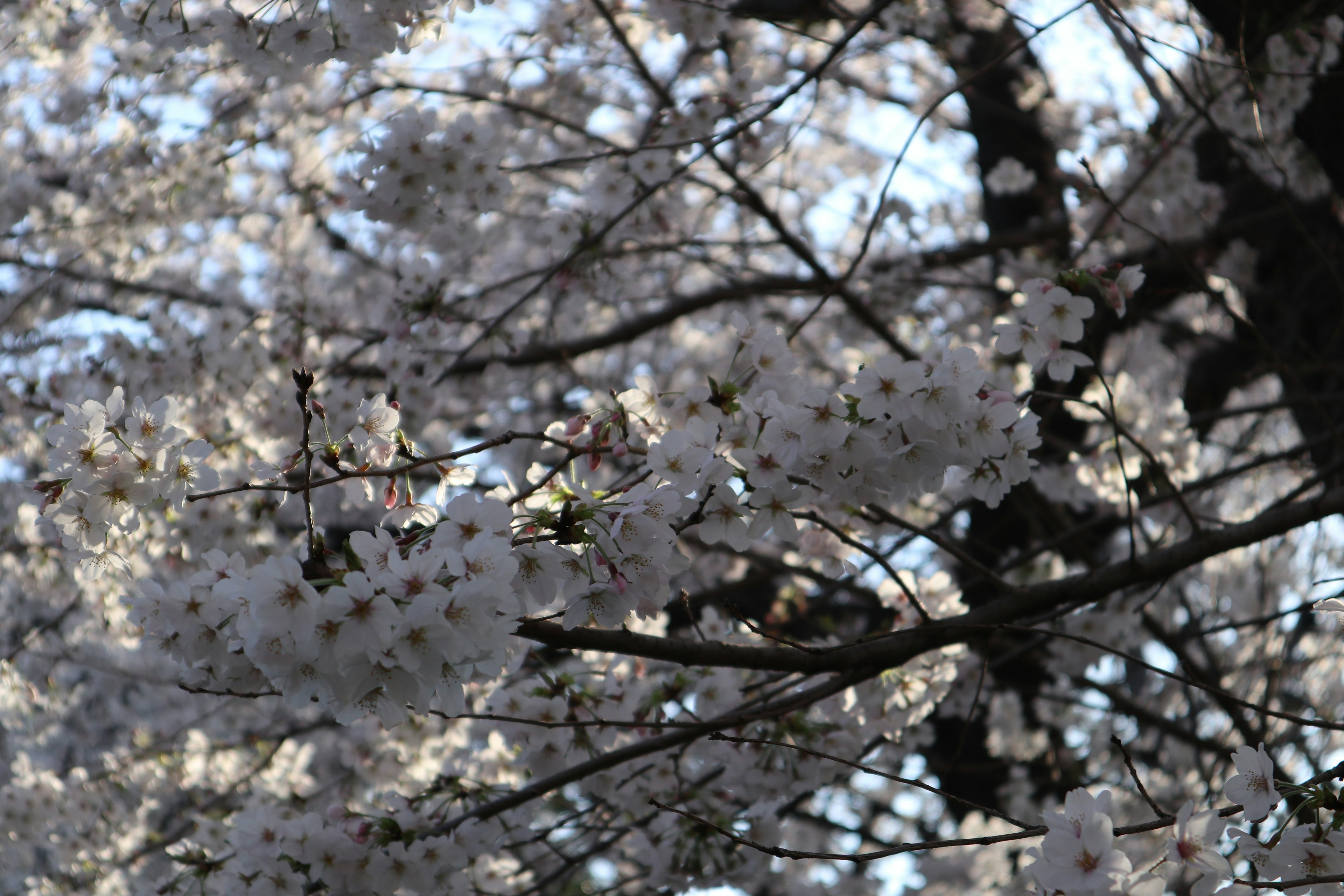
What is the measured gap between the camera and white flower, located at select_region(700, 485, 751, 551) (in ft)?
5.86

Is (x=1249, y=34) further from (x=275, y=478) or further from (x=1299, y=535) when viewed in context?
(x=1299, y=535)

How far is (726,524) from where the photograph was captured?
181 centimetres

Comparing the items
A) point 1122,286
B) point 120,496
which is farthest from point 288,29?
point 1122,286

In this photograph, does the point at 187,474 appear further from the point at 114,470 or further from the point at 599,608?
the point at 599,608

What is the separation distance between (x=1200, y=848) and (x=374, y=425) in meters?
1.63

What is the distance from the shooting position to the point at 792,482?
1.83 meters

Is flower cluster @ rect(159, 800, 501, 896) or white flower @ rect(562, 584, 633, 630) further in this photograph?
flower cluster @ rect(159, 800, 501, 896)

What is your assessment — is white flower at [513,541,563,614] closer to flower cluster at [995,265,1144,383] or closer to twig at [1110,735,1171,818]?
twig at [1110,735,1171,818]

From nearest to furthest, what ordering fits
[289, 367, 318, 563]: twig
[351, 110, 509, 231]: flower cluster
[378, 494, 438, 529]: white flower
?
[289, 367, 318, 563]: twig < [378, 494, 438, 529]: white flower < [351, 110, 509, 231]: flower cluster

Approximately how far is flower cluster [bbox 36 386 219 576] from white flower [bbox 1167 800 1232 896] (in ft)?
5.64

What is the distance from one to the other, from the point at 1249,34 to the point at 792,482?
3091mm

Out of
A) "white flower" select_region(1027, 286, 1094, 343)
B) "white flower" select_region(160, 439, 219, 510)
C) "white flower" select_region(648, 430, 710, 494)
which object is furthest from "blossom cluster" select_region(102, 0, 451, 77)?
"white flower" select_region(1027, 286, 1094, 343)

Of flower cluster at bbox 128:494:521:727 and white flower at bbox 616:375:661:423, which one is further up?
white flower at bbox 616:375:661:423

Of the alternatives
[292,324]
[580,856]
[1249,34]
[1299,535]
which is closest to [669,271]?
[292,324]
